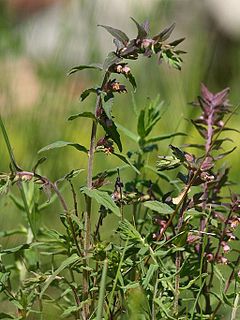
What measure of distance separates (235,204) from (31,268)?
1.29ft

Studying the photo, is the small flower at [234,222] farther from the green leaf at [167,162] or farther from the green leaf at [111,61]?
the green leaf at [111,61]

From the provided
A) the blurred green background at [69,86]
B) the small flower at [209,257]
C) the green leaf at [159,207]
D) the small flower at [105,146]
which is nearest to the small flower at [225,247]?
the small flower at [209,257]

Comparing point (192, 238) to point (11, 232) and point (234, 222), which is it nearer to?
point (234, 222)

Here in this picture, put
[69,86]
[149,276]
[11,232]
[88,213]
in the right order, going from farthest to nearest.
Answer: [69,86], [11,232], [88,213], [149,276]

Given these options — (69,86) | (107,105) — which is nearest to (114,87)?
(107,105)

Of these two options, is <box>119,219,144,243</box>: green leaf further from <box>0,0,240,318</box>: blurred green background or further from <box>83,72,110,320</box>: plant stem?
<box>0,0,240,318</box>: blurred green background

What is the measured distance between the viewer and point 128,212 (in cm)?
213

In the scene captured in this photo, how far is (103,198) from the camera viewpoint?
4.12 feet

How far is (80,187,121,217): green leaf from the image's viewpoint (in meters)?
1.23

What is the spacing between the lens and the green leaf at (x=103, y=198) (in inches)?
48.6

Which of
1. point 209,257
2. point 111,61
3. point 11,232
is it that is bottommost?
point 11,232

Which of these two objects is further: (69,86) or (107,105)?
(69,86)

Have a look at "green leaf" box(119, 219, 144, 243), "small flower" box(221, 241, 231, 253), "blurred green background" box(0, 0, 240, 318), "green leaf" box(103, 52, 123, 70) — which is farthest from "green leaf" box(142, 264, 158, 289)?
"blurred green background" box(0, 0, 240, 318)

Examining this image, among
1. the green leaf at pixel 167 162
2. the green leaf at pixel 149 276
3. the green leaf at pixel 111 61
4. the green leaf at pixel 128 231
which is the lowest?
the green leaf at pixel 149 276
